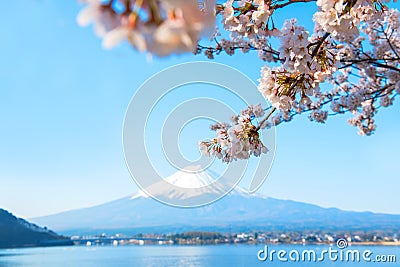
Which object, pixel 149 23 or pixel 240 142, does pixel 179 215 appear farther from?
pixel 149 23

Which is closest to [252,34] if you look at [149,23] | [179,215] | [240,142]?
[240,142]

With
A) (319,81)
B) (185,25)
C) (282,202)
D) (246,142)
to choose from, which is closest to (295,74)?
(319,81)

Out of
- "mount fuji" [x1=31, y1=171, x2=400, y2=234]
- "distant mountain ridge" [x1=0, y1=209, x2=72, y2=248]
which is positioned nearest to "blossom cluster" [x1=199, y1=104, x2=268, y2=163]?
"distant mountain ridge" [x1=0, y1=209, x2=72, y2=248]

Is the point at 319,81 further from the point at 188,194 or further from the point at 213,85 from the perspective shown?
the point at 188,194

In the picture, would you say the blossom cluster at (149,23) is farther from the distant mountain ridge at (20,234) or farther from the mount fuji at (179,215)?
the mount fuji at (179,215)

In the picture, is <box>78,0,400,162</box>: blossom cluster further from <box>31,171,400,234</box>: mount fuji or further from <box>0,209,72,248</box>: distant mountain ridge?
<box>31,171,400,234</box>: mount fuji

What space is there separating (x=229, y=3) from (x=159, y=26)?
42.9 inches

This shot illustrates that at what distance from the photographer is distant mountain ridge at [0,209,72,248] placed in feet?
60.7

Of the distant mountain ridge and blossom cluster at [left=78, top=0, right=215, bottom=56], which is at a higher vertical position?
blossom cluster at [left=78, top=0, right=215, bottom=56]

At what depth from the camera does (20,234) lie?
20.3 meters

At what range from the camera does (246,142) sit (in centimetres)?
155

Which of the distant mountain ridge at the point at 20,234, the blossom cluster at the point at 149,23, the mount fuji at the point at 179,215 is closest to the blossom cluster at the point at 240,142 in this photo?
the blossom cluster at the point at 149,23

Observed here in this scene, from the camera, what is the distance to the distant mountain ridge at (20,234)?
1850 centimetres

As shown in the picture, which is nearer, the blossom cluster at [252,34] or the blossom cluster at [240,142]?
the blossom cluster at [252,34]
